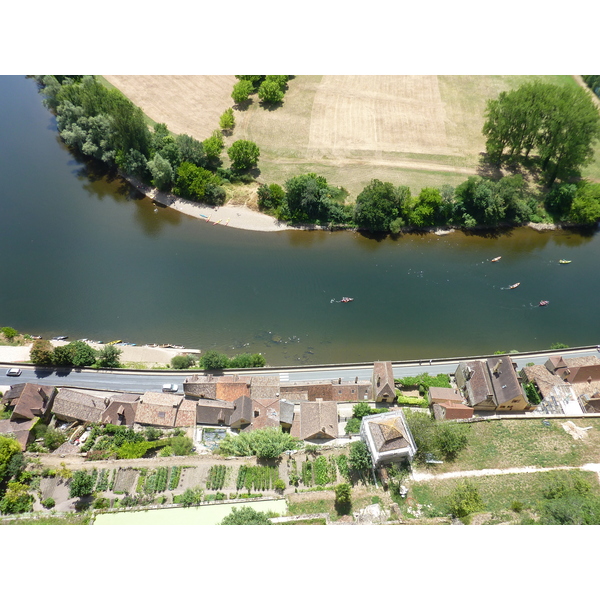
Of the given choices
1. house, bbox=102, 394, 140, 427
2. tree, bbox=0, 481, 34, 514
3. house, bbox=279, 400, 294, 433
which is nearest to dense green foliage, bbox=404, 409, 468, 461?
house, bbox=279, 400, 294, 433

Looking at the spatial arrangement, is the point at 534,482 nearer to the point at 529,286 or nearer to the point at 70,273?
the point at 529,286

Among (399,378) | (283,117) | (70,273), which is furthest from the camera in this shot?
(283,117)

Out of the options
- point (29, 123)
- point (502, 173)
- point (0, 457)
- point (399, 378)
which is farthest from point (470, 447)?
point (29, 123)

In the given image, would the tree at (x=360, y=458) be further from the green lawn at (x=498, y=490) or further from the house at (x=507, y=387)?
the house at (x=507, y=387)

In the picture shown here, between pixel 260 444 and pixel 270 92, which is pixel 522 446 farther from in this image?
pixel 270 92

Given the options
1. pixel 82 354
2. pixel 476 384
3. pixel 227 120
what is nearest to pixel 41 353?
pixel 82 354

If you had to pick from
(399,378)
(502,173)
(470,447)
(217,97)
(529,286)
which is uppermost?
(217,97)

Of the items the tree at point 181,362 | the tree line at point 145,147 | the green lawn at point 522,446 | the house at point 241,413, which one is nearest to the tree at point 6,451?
the tree at point 181,362
